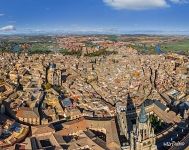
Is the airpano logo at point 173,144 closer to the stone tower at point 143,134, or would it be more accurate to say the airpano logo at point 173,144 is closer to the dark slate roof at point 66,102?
the stone tower at point 143,134

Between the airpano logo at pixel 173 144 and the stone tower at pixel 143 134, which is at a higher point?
the stone tower at pixel 143 134

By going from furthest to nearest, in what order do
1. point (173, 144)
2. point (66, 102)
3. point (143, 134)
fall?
point (66, 102), point (173, 144), point (143, 134)

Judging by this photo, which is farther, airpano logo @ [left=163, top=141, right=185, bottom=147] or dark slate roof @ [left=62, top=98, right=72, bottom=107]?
dark slate roof @ [left=62, top=98, right=72, bottom=107]

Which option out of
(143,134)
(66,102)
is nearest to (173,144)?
(143,134)

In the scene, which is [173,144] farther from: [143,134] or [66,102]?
[66,102]

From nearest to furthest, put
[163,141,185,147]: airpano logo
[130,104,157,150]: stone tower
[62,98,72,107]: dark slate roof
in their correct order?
[130,104,157,150]: stone tower < [163,141,185,147]: airpano logo < [62,98,72,107]: dark slate roof

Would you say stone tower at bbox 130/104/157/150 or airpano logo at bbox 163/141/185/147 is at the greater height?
stone tower at bbox 130/104/157/150

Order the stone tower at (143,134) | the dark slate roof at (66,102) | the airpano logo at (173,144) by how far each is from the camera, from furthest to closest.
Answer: the dark slate roof at (66,102)
the airpano logo at (173,144)
the stone tower at (143,134)

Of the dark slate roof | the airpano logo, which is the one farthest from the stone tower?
the dark slate roof

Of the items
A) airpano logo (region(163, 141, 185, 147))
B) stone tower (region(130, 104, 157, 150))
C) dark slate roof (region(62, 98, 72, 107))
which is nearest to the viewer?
stone tower (region(130, 104, 157, 150))

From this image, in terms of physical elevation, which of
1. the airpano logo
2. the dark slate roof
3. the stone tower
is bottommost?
the dark slate roof

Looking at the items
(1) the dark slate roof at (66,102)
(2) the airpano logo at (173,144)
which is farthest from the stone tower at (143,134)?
(1) the dark slate roof at (66,102)

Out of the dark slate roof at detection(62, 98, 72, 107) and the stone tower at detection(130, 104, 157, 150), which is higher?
the stone tower at detection(130, 104, 157, 150)

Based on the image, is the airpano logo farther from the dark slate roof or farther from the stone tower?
the dark slate roof
